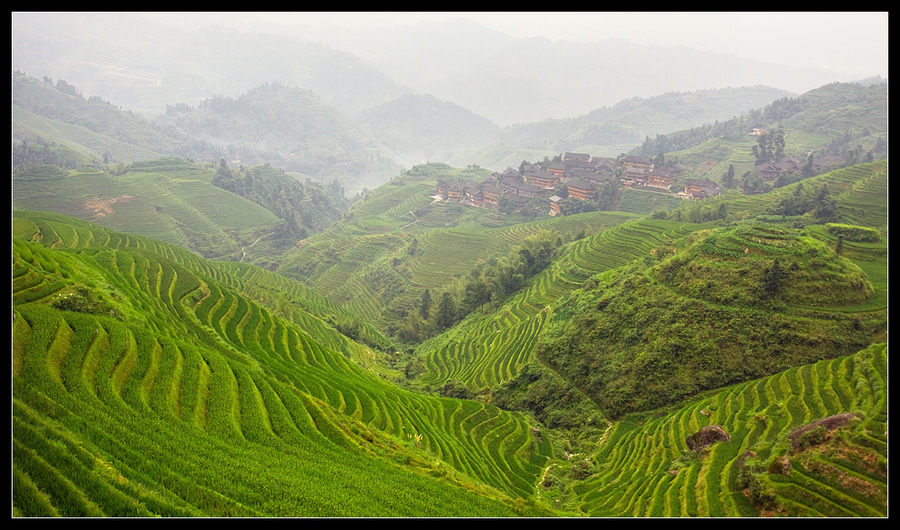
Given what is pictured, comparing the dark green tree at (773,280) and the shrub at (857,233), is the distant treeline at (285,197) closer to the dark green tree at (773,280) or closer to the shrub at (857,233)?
the dark green tree at (773,280)

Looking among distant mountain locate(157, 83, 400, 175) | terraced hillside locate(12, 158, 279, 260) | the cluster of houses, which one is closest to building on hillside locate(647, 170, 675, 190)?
the cluster of houses

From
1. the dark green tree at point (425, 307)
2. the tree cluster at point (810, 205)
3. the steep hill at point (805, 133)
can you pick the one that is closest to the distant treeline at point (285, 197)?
the dark green tree at point (425, 307)

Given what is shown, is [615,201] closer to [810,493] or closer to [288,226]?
[288,226]

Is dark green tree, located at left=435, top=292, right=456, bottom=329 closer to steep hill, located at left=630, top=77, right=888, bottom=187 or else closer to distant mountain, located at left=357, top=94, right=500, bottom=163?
steep hill, located at left=630, top=77, right=888, bottom=187

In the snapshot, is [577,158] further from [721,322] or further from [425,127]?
[425,127]

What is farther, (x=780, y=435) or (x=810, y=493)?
(x=780, y=435)
